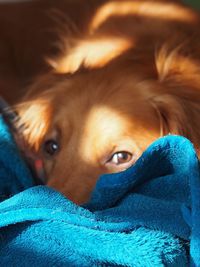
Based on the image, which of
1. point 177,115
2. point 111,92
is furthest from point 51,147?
point 177,115

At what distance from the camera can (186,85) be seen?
167 centimetres

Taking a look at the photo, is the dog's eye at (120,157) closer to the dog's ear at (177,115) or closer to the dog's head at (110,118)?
the dog's head at (110,118)

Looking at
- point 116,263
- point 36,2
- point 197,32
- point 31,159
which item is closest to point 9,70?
point 36,2

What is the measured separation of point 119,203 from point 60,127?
1.61 feet

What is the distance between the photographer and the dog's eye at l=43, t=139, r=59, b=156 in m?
1.74

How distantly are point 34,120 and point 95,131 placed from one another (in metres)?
0.37

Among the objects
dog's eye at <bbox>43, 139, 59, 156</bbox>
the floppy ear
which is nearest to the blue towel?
dog's eye at <bbox>43, 139, 59, 156</bbox>

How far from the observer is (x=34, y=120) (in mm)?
1894

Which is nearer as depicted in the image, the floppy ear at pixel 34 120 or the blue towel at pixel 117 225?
the blue towel at pixel 117 225

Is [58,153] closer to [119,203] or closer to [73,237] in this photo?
[119,203]

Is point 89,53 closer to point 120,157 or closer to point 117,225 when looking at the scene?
point 120,157

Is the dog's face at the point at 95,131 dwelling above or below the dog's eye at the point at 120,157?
above

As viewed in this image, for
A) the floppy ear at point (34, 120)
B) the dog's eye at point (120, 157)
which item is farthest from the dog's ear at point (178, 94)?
the floppy ear at point (34, 120)

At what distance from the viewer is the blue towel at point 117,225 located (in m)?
1.11
